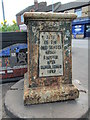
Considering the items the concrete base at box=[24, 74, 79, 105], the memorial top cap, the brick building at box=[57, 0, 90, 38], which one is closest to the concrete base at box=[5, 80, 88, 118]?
the concrete base at box=[24, 74, 79, 105]

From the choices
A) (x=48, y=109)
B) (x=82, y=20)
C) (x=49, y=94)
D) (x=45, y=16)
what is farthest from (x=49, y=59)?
(x=82, y=20)

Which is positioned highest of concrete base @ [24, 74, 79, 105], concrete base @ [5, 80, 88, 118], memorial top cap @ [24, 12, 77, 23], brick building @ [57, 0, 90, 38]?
brick building @ [57, 0, 90, 38]

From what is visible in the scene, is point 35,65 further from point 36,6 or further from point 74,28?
point 36,6

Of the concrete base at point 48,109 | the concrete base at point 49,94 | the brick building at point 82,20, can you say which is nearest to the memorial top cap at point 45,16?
the concrete base at point 49,94

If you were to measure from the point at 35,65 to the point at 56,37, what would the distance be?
1.97 feet

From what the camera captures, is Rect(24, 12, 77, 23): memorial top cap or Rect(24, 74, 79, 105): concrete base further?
Rect(24, 74, 79, 105): concrete base

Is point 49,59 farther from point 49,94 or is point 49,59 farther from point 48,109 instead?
point 48,109

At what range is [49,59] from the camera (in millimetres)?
2338

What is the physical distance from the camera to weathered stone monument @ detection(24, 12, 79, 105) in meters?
2.19

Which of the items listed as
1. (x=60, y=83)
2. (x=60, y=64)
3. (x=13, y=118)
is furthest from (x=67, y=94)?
(x=13, y=118)

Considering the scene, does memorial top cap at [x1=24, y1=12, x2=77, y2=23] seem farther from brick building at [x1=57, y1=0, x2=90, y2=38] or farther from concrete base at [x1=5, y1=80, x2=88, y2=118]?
brick building at [x1=57, y1=0, x2=90, y2=38]

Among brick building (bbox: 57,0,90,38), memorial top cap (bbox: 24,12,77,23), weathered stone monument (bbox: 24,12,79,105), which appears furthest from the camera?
brick building (bbox: 57,0,90,38)

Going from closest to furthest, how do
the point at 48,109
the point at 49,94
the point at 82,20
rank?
1. the point at 48,109
2. the point at 49,94
3. the point at 82,20

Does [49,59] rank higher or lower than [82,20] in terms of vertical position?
lower
